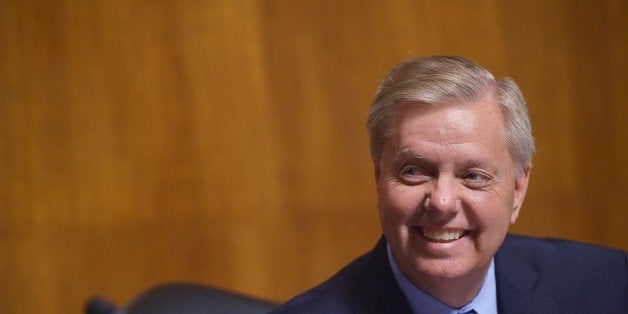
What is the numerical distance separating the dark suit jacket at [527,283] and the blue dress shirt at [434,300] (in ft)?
0.05

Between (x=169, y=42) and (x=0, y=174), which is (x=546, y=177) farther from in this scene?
(x=0, y=174)

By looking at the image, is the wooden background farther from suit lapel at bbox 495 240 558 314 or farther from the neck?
the neck

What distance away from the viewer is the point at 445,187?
6.54 feet

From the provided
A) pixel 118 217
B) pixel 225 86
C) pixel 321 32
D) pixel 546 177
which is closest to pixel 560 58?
pixel 546 177

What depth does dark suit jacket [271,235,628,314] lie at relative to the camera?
2.17 meters

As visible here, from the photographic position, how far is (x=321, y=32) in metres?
4.11

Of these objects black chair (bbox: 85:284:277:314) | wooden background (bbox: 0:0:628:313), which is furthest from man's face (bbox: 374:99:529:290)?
wooden background (bbox: 0:0:628:313)

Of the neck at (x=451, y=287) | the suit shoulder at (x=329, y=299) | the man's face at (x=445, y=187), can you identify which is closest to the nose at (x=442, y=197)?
the man's face at (x=445, y=187)

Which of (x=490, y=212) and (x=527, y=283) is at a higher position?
(x=490, y=212)

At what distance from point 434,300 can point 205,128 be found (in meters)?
2.11

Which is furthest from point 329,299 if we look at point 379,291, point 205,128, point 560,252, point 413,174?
point 205,128

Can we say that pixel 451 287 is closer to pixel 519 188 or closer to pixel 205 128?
pixel 519 188

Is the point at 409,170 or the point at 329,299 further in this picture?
the point at 329,299

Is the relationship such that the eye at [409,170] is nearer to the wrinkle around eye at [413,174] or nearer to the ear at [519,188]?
the wrinkle around eye at [413,174]
